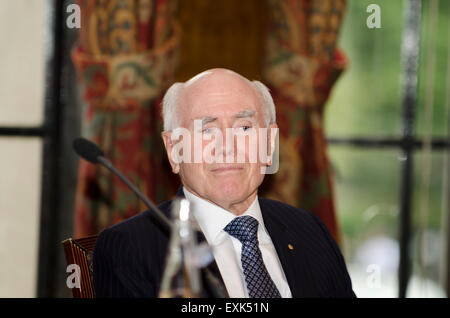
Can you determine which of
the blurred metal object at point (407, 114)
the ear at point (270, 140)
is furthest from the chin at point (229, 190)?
the blurred metal object at point (407, 114)

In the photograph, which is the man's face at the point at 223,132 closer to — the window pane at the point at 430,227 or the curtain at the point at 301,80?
the curtain at the point at 301,80

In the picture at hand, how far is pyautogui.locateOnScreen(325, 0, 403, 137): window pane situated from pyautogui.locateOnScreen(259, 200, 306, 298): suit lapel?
1327mm

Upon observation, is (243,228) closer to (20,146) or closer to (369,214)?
(20,146)

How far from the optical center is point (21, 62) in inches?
87.3

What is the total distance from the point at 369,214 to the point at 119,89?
4.01ft

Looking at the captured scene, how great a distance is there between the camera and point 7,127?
88.0 inches

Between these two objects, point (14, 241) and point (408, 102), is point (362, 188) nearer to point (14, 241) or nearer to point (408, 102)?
point (408, 102)

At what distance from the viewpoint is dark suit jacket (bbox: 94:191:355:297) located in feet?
3.52

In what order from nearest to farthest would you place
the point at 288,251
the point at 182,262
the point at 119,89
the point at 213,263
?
the point at 182,262 → the point at 213,263 → the point at 288,251 → the point at 119,89

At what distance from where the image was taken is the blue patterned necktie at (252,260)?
1084 millimetres

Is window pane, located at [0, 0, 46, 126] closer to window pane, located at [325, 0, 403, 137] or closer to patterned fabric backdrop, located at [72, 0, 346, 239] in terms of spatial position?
patterned fabric backdrop, located at [72, 0, 346, 239]

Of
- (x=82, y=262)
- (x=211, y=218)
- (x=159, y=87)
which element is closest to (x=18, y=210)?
(x=159, y=87)

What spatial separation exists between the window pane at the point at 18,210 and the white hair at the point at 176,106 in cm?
122
